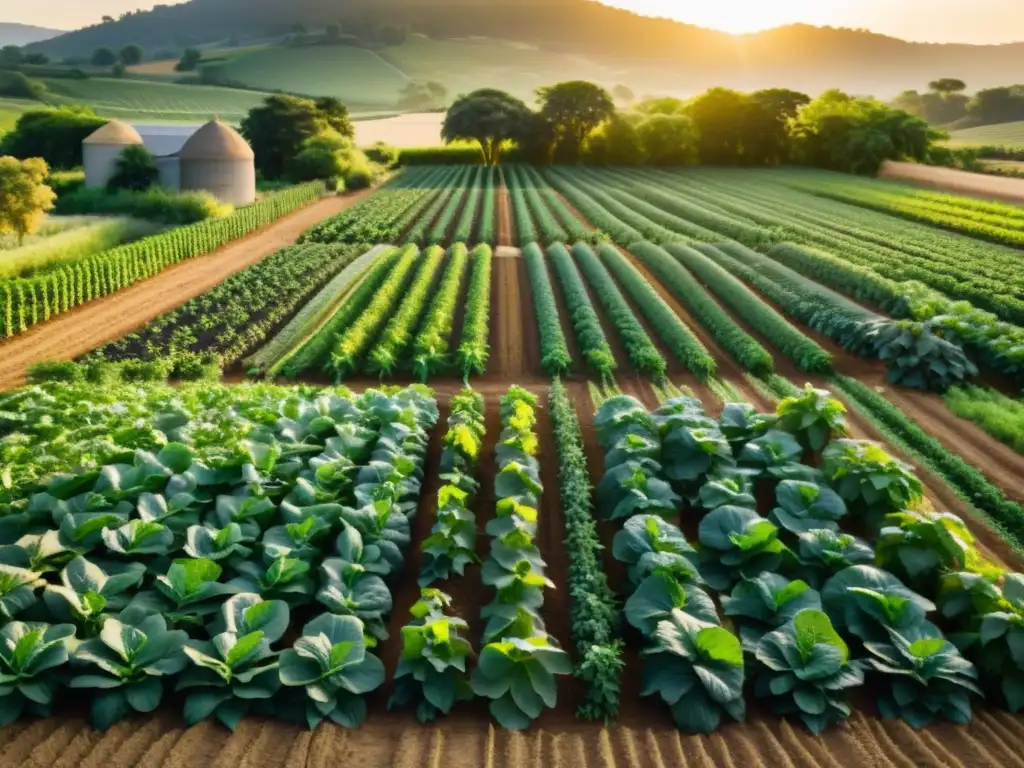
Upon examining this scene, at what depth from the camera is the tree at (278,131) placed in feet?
172

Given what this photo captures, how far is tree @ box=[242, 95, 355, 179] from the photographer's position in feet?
172

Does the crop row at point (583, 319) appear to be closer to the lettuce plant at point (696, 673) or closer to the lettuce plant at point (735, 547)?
the lettuce plant at point (735, 547)

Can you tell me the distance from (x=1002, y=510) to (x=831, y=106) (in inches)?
2511

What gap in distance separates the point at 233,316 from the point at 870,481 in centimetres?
1610

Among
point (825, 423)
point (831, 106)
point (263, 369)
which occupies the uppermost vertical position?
point (831, 106)

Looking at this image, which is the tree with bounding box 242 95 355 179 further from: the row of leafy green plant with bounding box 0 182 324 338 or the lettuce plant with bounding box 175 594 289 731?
the lettuce plant with bounding box 175 594 289 731

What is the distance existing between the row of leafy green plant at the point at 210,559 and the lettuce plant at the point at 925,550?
5135 millimetres

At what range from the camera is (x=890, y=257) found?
87.9ft

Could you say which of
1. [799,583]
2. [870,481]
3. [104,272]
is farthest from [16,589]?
[104,272]

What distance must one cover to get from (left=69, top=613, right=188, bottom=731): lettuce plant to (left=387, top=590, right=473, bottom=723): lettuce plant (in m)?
1.76

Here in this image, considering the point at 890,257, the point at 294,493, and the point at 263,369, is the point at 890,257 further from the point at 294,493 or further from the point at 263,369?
the point at 294,493

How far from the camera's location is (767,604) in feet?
24.8

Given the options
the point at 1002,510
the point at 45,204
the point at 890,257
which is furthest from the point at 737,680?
the point at 45,204

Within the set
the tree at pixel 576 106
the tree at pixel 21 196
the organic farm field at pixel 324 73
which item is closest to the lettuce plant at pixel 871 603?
the tree at pixel 21 196
